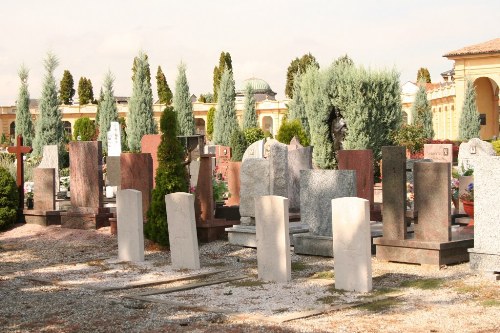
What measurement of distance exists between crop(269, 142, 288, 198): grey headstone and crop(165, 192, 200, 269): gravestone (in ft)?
10.00

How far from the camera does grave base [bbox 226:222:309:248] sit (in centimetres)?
1370

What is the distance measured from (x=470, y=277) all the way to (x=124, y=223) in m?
5.12

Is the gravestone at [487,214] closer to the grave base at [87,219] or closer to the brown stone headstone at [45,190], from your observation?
the grave base at [87,219]

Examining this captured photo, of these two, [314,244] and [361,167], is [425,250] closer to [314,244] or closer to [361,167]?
[314,244]

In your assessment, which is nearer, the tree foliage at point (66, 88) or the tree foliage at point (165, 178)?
the tree foliage at point (165, 178)

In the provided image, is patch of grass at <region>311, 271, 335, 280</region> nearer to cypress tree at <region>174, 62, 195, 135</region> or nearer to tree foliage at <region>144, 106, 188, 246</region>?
tree foliage at <region>144, 106, 188, 246</region>

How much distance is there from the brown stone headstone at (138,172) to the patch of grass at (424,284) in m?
6.30

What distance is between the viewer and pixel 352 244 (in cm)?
977

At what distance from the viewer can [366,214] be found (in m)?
9.62

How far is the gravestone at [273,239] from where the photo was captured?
34.0 feet

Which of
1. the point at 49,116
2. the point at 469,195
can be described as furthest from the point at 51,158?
the point at 469,195

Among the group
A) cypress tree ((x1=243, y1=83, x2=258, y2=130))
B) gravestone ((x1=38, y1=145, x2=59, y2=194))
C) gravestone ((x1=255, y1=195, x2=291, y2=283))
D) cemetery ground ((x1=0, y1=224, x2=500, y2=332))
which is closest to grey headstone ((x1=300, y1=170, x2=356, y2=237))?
cemetery ground ((x1=0, y1=224, x2=500, y2=332))

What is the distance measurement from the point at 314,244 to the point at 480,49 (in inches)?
1610

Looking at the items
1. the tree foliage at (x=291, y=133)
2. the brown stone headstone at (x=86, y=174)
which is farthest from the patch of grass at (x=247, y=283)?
the tree foliage at (x=291, y=133)
